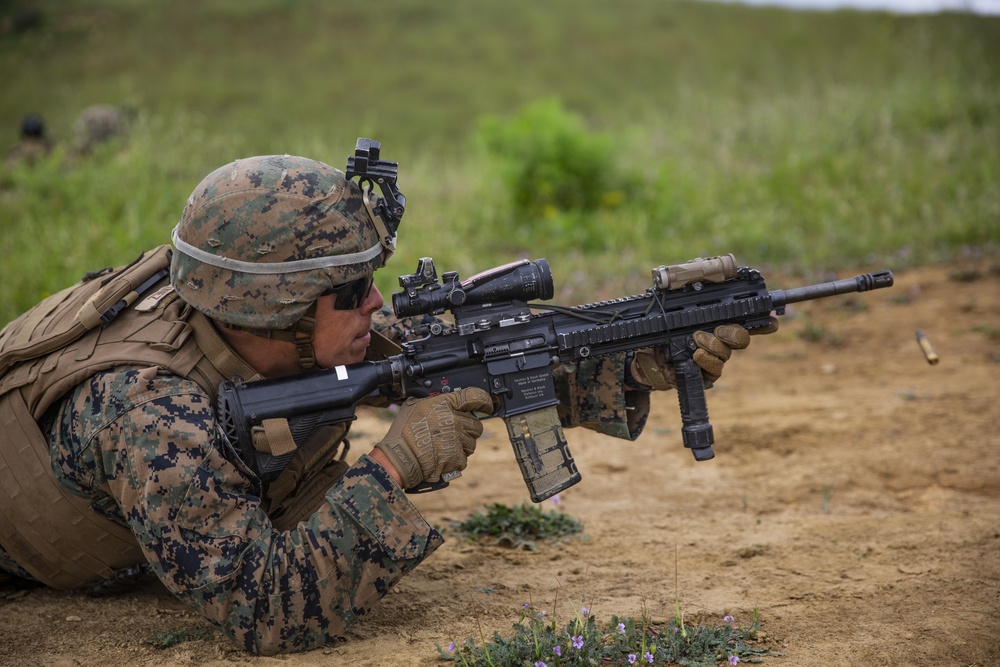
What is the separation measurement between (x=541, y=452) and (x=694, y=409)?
2.11ft

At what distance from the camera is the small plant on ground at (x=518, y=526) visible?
404 cm

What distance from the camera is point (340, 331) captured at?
3150 mm

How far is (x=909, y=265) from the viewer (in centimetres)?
770

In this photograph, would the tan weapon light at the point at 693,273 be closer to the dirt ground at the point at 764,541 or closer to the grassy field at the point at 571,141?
the dirt ground at the point at 764,541

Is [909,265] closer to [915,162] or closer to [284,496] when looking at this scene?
[915,162]

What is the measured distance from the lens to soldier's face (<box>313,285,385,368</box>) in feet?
10.2

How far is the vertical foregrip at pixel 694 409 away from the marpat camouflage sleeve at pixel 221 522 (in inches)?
45.5

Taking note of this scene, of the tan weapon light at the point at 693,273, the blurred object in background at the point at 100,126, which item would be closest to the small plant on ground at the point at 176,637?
the tan weapon light at the point at 693,273

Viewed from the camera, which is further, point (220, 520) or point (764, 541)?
point (764, 541)

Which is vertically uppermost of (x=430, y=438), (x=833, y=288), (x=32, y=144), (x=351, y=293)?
(x=32, y=144)

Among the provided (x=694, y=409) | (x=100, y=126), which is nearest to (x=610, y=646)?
(x=694, y=409)

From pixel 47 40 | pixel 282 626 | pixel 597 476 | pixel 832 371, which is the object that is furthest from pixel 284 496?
pixel 47 40

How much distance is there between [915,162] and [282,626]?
8.80 metres

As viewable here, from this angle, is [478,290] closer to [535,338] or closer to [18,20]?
[535,338]
